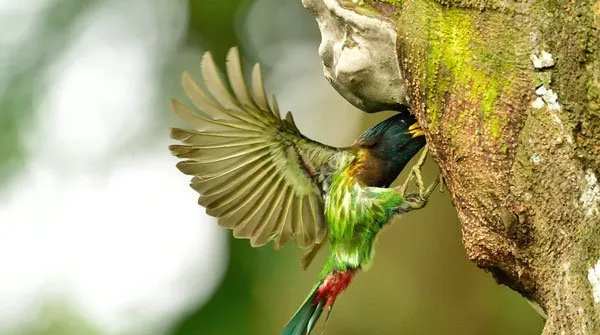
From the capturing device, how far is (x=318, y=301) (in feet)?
11.3

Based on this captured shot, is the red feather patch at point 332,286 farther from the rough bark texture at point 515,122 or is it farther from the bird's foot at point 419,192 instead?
the rough bark texture at point 515,122

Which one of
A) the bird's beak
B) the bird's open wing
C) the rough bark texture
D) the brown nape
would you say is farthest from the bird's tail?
the rough bark texture

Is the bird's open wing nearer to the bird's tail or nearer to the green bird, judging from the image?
the green bird

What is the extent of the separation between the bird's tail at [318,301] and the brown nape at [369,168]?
37 cm

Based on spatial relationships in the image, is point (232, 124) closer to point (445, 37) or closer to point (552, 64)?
point (445, 37)

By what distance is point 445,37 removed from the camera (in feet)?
8.23

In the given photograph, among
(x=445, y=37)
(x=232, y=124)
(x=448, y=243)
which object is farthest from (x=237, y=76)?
(x=448, y=243)

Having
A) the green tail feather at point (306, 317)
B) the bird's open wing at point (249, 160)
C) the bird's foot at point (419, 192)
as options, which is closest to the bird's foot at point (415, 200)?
the bird's foot at point (419, 192)

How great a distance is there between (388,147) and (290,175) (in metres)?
0.38

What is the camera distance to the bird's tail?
134 inches

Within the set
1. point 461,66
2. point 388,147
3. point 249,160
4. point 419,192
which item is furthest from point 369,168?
point 461,66

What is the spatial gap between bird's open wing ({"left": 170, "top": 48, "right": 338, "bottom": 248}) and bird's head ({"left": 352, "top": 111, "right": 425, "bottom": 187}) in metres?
0.14

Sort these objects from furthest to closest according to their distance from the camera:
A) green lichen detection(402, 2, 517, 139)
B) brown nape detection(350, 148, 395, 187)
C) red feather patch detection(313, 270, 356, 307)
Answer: red feather patch detection(313, 270, 356, 307) → brown nape detection(350, 148, 395, 187) → green lichen detection(402, 2, 517, 139)

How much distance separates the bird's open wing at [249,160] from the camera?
10.0ft
